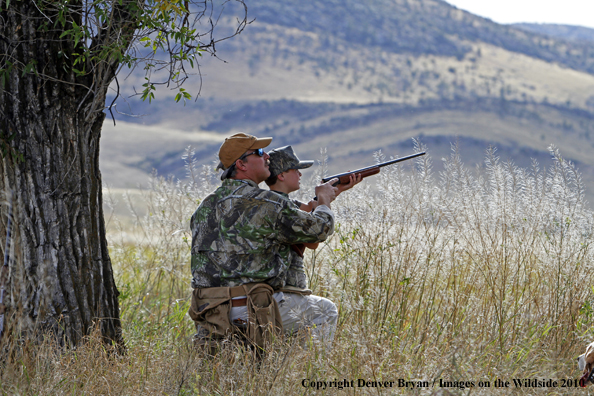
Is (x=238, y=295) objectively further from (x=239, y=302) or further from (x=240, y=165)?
(x=240, y=165)

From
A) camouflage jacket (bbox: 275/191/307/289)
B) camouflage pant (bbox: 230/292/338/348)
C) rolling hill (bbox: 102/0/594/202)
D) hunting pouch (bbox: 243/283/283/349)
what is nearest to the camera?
hunting pouch (bbox: 243/283/283/349)

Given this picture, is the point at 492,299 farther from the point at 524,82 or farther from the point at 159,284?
the point at 524,82

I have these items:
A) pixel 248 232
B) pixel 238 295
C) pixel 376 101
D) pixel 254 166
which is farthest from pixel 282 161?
pixel 376 101

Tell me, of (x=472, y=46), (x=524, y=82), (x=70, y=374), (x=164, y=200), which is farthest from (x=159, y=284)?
(x=472, y=46)

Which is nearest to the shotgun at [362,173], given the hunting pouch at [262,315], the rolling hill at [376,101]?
the hunting pouch at [262,315]

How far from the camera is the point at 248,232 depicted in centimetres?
346

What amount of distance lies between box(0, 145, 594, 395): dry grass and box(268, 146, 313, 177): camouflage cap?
0.72 m

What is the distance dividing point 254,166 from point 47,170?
1253mm

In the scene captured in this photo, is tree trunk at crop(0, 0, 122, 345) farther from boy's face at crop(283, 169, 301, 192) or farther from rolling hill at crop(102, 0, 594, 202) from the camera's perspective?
rolling hill at crop(102, 0, 594, 202)

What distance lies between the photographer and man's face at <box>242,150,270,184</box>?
3678 mm

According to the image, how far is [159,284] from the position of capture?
571cm

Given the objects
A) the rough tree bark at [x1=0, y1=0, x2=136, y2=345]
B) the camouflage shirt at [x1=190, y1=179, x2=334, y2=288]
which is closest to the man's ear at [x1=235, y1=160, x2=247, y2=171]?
the camouflage shirt at [x1=190, y1=179, x2=334, y2=288]

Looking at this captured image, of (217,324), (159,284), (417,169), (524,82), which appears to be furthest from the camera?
(524,82)

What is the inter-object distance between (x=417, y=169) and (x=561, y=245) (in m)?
1.30
